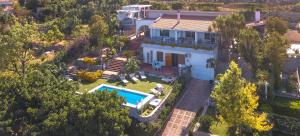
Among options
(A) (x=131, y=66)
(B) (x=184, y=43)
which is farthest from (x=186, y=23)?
(A) (x=131, y=66)

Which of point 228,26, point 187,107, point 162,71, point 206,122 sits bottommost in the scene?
point 206,122

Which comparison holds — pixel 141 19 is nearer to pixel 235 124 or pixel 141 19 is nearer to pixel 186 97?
pixel 186 97

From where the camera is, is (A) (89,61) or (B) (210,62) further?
(A) (89,61)

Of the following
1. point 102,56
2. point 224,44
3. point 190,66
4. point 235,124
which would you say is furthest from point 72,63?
point 235,124

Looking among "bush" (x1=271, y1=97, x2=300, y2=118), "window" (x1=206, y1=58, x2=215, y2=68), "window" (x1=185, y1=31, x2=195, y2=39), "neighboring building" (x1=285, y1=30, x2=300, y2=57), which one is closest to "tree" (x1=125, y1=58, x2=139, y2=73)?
"window" (x1=185, y1=31, x2=195, y2=39)

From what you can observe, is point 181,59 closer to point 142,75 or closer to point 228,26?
point 142,75

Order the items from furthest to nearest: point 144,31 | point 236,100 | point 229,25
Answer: point 144,31, point 229,25, point 236,100

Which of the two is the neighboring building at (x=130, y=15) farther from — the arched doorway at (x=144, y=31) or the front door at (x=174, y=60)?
the front door at (x=174, y=60)

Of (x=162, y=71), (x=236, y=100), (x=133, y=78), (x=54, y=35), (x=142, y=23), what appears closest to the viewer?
(x=236, y=100)
